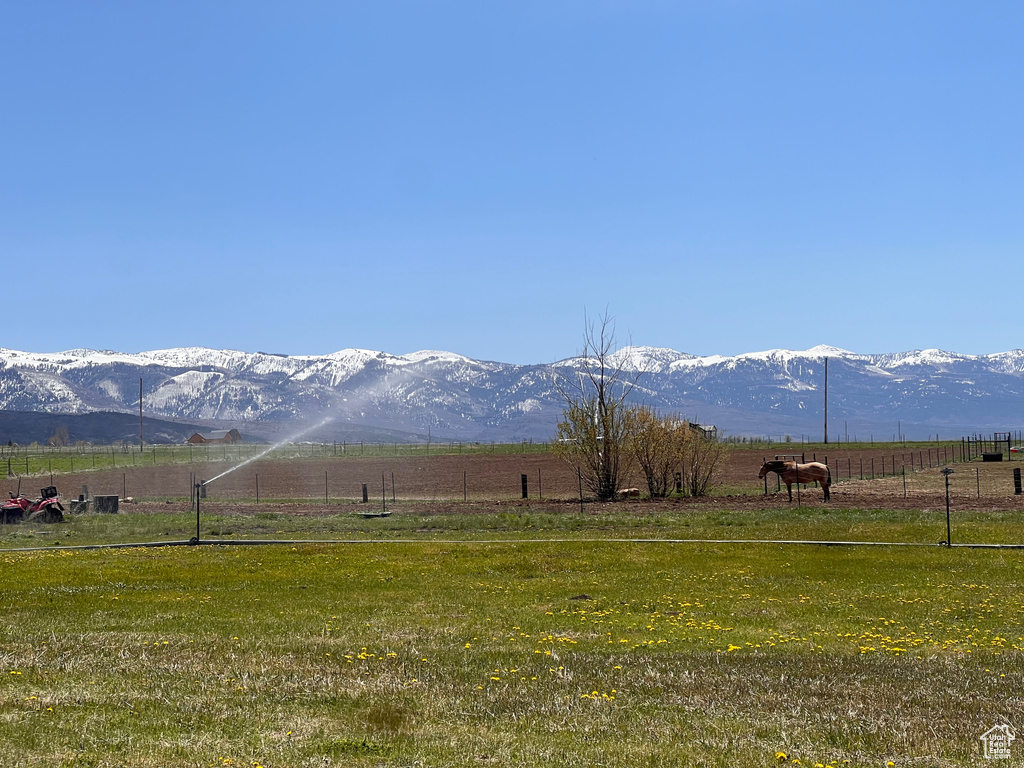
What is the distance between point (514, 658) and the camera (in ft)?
51.1

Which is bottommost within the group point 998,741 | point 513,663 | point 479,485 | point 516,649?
point 479,485

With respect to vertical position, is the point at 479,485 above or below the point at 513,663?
below

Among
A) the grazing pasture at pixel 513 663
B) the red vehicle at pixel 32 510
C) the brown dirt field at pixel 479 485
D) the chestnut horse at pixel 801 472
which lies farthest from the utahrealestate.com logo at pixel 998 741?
the chestnut horse at pixel 801 472

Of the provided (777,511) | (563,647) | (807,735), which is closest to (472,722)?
(807,735)

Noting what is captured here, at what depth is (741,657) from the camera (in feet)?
51.9

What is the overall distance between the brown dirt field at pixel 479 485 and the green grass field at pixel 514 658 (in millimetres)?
22320

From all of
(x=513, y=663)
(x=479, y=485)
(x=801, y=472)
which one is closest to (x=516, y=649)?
(x=513, y=663)

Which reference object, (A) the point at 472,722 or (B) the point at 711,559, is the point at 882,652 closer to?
(A) the point at 472,722

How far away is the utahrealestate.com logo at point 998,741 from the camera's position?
31.9ft

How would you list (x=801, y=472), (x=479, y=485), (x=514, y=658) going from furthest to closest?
(x=479, y=485)
(x=801, y=472)
(x=514, y=658)

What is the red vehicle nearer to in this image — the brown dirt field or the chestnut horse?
the brown dirt field

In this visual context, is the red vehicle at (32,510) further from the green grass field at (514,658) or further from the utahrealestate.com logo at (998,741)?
the utahrealestate.com logo at (998,741)

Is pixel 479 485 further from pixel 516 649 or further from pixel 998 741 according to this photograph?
pixel 998 741

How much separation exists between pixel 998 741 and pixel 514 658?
7253mm
